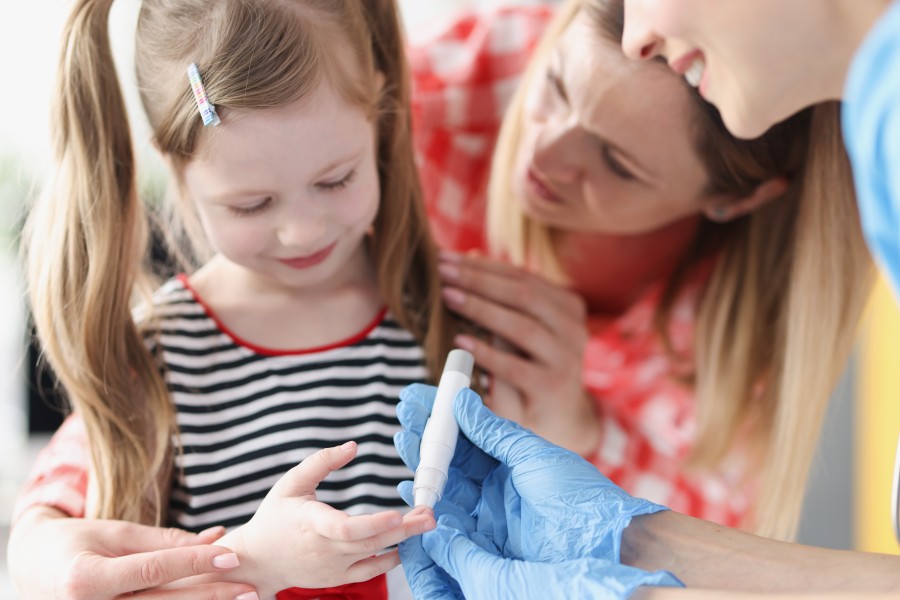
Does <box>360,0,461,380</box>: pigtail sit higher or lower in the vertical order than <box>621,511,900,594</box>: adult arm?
higher

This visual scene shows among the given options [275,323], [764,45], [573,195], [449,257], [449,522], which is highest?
[764,45]

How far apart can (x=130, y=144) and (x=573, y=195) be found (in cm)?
61

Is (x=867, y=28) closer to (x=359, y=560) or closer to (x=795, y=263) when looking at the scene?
(x=795, y=263)

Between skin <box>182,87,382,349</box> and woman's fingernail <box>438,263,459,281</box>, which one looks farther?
woman's fingernail <box>438,263,459,281</box>

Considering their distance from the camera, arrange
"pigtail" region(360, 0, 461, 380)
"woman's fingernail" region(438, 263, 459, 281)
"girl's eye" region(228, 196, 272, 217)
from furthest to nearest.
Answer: "woman's fingernail" region(438, 263, 459, 281) → "pigtail" region(360, 0, 461, 380) → "girl's eye" region(228, 196, 272, 217)

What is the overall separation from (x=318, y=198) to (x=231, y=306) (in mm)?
230

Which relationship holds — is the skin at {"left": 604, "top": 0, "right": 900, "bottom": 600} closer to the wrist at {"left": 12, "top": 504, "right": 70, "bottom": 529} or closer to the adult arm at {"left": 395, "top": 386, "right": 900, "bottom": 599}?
the adult arm at {"left": 395, "top": 386, "right": 900, "bottom": 599}

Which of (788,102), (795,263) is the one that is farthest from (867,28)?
(795,263)

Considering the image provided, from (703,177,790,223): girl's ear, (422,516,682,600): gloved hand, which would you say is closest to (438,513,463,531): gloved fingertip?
(422,516,682,600): gloved hand

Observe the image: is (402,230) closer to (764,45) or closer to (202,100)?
(202,100)

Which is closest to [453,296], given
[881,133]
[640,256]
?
[640,256]

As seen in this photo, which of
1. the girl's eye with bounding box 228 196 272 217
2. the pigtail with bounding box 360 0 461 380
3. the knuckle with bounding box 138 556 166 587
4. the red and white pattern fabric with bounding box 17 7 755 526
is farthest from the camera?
the red and white pattern fabric with bounding box 17 7 755 526

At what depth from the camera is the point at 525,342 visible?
1271mm

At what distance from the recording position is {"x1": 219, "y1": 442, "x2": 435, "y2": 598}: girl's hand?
84 cm
